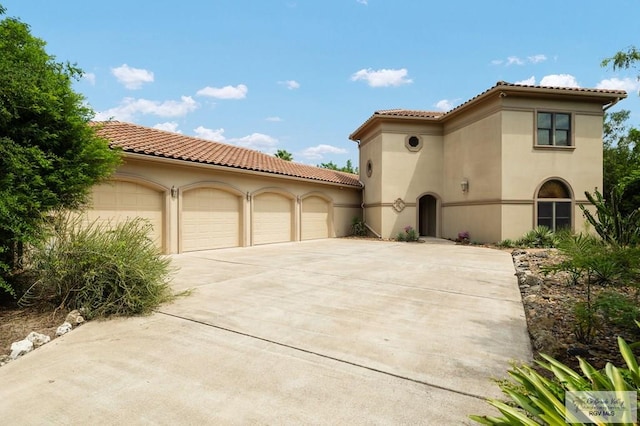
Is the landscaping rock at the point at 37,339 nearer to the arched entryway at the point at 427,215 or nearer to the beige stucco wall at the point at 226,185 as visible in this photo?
the beige stucco wall at the point at 226,185

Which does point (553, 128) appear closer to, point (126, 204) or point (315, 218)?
point (315, 218)

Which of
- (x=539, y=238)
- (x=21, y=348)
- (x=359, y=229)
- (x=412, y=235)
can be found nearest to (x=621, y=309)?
(x=21, y=348)

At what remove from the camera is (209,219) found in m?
12.6

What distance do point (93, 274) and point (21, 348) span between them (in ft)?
4.39

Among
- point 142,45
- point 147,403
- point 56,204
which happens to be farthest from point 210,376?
point 142,45

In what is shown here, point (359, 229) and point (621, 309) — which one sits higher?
point (359, 229)

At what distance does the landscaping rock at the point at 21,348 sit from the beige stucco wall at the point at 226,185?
7.19m

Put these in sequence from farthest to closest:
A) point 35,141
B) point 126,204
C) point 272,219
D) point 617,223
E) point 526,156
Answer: point 272,219 < point 526,156 < point 126,204 < point 617,223 < point 35,141

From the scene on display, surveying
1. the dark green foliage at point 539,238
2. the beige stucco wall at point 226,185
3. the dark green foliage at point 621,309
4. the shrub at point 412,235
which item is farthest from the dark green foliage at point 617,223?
the beige stucco wall at point 226,185

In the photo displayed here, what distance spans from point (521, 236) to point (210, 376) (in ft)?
47.5

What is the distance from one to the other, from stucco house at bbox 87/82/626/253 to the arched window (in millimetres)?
45

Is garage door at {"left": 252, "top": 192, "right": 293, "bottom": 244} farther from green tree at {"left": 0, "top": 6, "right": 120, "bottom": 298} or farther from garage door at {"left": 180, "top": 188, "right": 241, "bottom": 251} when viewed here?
green tree at {"left": 0, "top": 6, "right": 120, "bottom": 298}

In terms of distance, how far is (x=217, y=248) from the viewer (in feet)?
42.2

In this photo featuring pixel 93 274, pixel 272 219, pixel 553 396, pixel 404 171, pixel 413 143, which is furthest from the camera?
pixel 413 143
